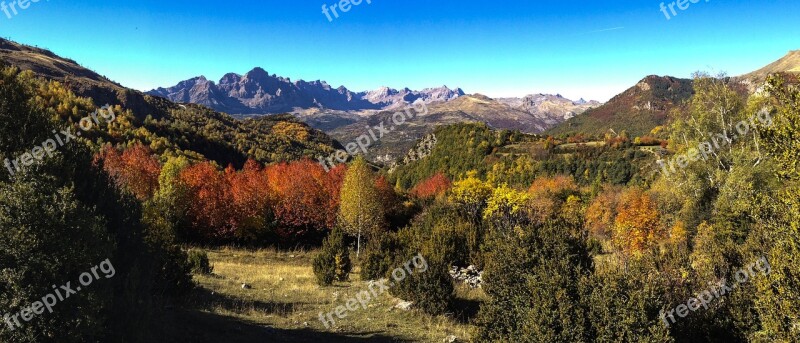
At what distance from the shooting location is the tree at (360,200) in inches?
1609

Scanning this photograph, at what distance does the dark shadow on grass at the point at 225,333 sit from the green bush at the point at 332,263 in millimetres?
8967

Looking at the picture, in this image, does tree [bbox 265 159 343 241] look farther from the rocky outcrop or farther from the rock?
the rock

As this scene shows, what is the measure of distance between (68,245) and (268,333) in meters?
7.74

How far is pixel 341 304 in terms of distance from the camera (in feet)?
67.4

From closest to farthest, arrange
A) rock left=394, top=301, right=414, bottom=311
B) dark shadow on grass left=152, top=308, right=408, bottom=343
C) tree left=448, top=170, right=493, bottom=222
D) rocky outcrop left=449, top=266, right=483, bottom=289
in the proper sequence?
1. dark shadow on grass left=152, top=308, right=408, bottom=343
2. rock left=394, top=301, right=414, bottom=311
3. rocky outcrop left=449, top=266, right=483, bottom=289
4. tree left=448, top=170, right=493, bottom=222

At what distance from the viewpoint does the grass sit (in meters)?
14.1
